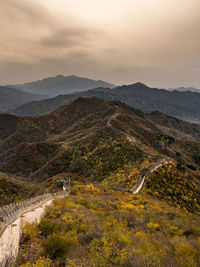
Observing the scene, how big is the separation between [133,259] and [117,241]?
2.13 m

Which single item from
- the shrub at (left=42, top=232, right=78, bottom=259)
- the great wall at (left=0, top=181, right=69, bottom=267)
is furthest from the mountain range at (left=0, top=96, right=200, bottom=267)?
the great wall at (left=0, top=181, right=69, bottom=267)

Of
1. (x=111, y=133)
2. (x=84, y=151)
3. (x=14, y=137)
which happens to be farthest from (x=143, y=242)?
(x=14, y=137)

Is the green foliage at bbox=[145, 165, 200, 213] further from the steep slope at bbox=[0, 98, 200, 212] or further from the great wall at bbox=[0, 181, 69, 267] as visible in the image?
the great wall at bbox=[0, 181, 69, 267]

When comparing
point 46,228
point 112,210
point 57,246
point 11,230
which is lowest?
point 112,210

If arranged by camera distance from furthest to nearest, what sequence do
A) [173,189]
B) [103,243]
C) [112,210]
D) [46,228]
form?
[173,189] → [112,210] → [46,228] → [103,243]

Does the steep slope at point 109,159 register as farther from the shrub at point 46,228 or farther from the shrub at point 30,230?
the shrub at point 30,230

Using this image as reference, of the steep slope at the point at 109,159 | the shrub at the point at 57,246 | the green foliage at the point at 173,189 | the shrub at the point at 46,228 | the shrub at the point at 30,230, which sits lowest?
the steep slope at the point at 109,159

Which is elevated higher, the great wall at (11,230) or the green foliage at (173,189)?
the great wall at (11,230)

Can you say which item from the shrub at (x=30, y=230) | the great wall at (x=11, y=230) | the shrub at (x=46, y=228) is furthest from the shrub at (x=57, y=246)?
the shrub at (x=46, y=228)

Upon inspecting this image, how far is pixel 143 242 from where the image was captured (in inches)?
375

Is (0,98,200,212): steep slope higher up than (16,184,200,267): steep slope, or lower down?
lower down

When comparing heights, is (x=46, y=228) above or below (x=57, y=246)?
below

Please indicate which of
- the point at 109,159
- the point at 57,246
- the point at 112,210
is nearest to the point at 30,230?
the point at 57,246

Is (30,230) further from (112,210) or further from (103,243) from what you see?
(112,210)
